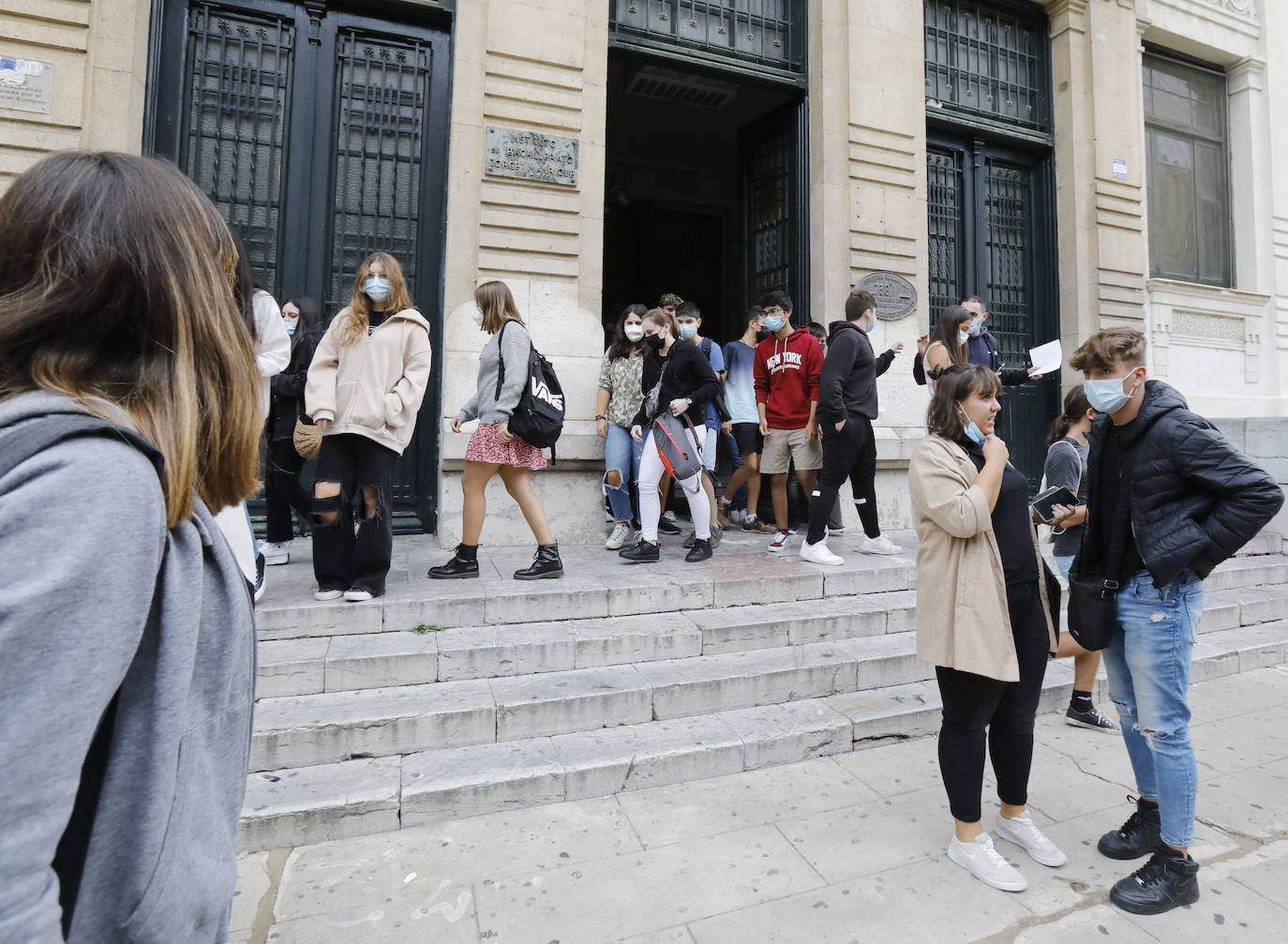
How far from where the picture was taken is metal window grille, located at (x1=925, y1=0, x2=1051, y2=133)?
8.84 metres

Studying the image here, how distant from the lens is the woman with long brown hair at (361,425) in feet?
14.1

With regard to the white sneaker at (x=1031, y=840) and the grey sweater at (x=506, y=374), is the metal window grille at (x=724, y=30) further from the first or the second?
the white sneaker at (x=1031, y=840)

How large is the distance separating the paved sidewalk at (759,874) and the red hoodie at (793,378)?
136 inches

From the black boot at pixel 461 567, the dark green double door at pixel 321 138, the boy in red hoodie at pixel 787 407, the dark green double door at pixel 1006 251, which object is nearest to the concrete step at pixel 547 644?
the black boot at pixel 461 567

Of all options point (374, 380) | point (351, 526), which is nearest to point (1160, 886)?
point (351, 526)

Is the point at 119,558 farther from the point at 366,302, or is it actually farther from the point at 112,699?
the point at 366,302

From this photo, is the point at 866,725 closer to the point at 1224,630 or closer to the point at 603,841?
the point at 603,841

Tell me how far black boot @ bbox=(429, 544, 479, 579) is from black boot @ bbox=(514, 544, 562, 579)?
301mm

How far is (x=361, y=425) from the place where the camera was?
4.27m

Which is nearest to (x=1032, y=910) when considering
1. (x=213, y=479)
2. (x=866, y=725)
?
(x=866, y=725)

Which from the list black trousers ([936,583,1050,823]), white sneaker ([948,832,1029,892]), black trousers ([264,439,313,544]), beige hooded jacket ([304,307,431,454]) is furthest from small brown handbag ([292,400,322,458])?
white sneaker ([948,832,1029,892])

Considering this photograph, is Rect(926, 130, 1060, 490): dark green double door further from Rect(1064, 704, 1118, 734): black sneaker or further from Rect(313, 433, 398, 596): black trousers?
Rect(313, 433, 398, 596): black trousers

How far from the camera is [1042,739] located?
407 centimetres

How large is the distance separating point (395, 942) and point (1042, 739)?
3.51 meters
